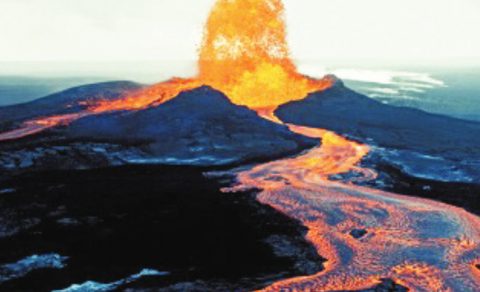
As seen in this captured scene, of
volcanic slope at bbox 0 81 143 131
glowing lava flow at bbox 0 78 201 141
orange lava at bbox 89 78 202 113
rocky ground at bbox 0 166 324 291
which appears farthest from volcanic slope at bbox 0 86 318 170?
volcanic slope at bbox 0 81 143 131

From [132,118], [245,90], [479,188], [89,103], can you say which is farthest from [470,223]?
[89,103]

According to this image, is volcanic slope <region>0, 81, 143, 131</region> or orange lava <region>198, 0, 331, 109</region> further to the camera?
orange lava <region>198, 0, 331, 109</region>

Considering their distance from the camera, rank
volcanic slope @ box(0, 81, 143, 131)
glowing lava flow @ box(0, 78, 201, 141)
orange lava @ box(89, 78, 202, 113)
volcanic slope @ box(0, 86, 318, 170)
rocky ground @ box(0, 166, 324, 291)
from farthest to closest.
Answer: orange lava @ box(89, 78, 202, 113)
volcanic slope @ box(0, 81, 143, 131)
glowing lava flow @ box(0, 78, 201, 141)
volcanic slope @ box(0, 86, 318, 170)
rocky ground @ box(0, 166, 324, 291)

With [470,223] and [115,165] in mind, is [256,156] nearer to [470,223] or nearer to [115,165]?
[115,165]

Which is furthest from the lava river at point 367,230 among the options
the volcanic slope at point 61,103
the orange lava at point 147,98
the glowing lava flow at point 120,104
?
the volcanic slope at point 61,103

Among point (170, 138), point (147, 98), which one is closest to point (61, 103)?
point (147, 98)

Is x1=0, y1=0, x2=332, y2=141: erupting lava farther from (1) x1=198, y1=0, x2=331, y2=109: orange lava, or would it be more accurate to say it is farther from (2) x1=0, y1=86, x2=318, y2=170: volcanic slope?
(2) x1=0, y1=86, x2=318, y2=170: volcanic slope

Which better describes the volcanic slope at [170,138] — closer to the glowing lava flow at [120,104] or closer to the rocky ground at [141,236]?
the glowing lava flow at [120,104]

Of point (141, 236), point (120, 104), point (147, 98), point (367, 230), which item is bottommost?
point (141, 236)

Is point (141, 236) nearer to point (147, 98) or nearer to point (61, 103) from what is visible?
point (147, 98)
